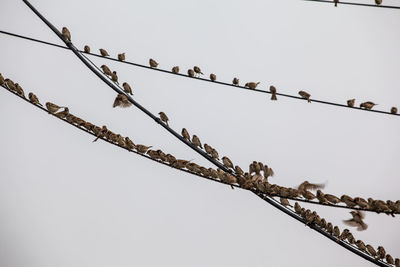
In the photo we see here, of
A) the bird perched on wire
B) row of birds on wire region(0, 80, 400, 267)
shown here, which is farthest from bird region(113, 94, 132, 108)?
the bird perched on wire

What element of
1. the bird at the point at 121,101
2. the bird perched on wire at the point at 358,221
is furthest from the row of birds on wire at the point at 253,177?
the bird at the point at 121,101

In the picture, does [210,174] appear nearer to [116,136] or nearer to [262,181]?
[262,181]

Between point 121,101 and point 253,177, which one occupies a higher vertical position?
point 121,101

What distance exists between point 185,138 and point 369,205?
117 centimetres

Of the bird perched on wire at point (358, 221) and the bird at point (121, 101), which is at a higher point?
the bird at point (121, 101)

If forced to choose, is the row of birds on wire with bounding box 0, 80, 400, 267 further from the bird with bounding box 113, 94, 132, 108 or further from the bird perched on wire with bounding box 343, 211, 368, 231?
the bird with bounding box 113, 94, 132, 108

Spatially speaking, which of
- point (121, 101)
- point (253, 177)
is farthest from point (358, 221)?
point (121, 101)

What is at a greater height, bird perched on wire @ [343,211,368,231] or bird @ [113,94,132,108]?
bird @ [113,94,132,108]

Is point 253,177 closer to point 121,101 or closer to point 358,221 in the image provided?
point 358,221

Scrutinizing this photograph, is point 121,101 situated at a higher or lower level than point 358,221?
higher

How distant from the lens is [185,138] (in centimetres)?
236

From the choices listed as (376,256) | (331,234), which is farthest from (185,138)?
(376,256)

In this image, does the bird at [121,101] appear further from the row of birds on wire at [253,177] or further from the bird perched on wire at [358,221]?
the bird perched on wire at [358,221]

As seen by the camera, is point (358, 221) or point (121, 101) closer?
point (358, 221)
